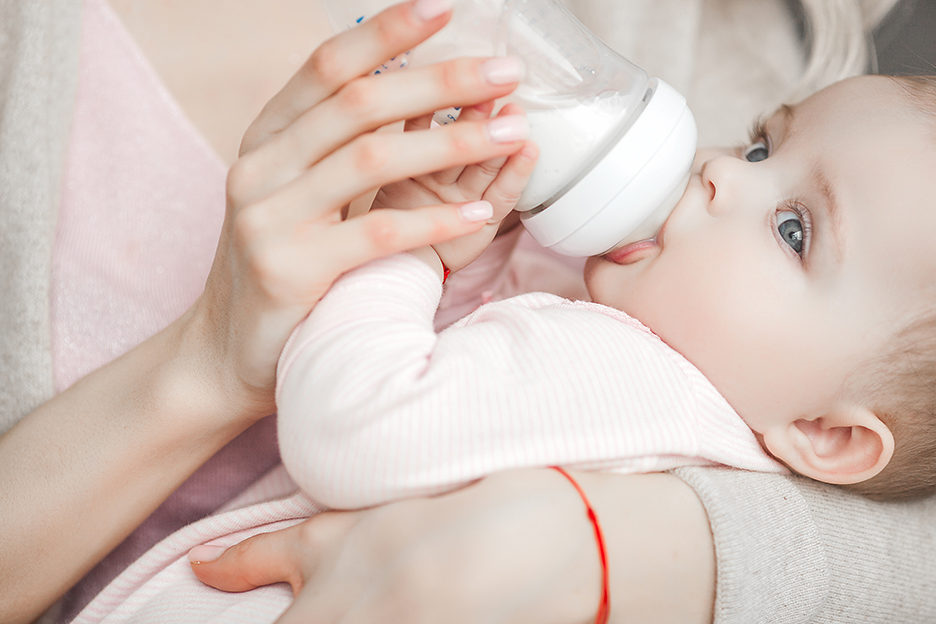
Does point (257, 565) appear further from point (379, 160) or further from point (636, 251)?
point (636, 251)

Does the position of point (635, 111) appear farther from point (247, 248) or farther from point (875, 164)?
point (247, 248)

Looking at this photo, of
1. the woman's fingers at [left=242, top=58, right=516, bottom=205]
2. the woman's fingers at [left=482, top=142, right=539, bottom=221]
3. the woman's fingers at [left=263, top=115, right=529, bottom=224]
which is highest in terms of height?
the woman's fingers at [left=242, top=58, right=516, bottom=205]

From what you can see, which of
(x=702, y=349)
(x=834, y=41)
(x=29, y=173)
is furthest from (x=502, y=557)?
(x=834, y=41)

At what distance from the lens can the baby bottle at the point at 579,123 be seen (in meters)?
0.89

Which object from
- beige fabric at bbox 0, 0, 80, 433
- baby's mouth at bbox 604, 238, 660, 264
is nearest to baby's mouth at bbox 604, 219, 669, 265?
baby's mouth at bbox 604, 238, 660, 264

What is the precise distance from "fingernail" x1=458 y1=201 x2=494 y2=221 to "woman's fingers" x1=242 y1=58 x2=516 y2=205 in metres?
0.11

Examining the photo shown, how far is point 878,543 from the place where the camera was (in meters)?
1.00

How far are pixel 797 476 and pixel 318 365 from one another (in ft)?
2.20

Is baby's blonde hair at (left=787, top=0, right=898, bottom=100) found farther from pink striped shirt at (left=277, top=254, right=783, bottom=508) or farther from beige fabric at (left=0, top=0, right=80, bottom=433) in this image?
beige fabric at (left=0, top=0, right=80, bottom=433)

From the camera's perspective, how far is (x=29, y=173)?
112 centimetres

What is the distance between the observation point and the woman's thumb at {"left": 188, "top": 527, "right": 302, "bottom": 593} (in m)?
0.85

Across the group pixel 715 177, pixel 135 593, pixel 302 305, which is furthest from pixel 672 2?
pixel 135 593

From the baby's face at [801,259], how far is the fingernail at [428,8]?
0.41 meters

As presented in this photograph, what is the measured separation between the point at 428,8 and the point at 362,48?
0.09 meters
